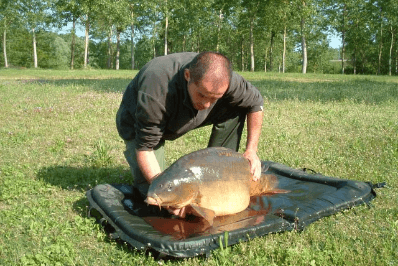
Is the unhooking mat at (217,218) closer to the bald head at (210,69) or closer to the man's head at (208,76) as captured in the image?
the man's head at (208,76)

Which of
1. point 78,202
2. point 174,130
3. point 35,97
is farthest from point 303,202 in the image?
point 35,97

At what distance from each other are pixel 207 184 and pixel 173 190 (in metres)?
0.37

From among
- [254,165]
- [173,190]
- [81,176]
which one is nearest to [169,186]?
[173,190]

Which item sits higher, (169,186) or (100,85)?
(100,85)

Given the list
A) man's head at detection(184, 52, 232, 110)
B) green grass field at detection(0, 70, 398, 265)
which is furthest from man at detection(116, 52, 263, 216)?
green grass field at detection(0, 70, 398, 265)

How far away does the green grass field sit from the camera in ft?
10.3

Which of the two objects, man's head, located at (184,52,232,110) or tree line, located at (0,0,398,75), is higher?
tree line, located at (0,0,398,75)

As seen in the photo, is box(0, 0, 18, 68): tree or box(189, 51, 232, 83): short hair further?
box(0, 0, 18, 68): tree

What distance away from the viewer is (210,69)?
9.93 ft

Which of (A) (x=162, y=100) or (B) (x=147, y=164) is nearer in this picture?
(A) (x=162, y=100)

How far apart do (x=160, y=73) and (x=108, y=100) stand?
7.85m

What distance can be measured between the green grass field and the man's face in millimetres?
1177

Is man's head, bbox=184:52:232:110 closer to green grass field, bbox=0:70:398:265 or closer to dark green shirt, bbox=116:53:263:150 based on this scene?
dark green shirt, bbox=116:53:263:150

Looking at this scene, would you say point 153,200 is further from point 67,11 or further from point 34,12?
point 34,12
